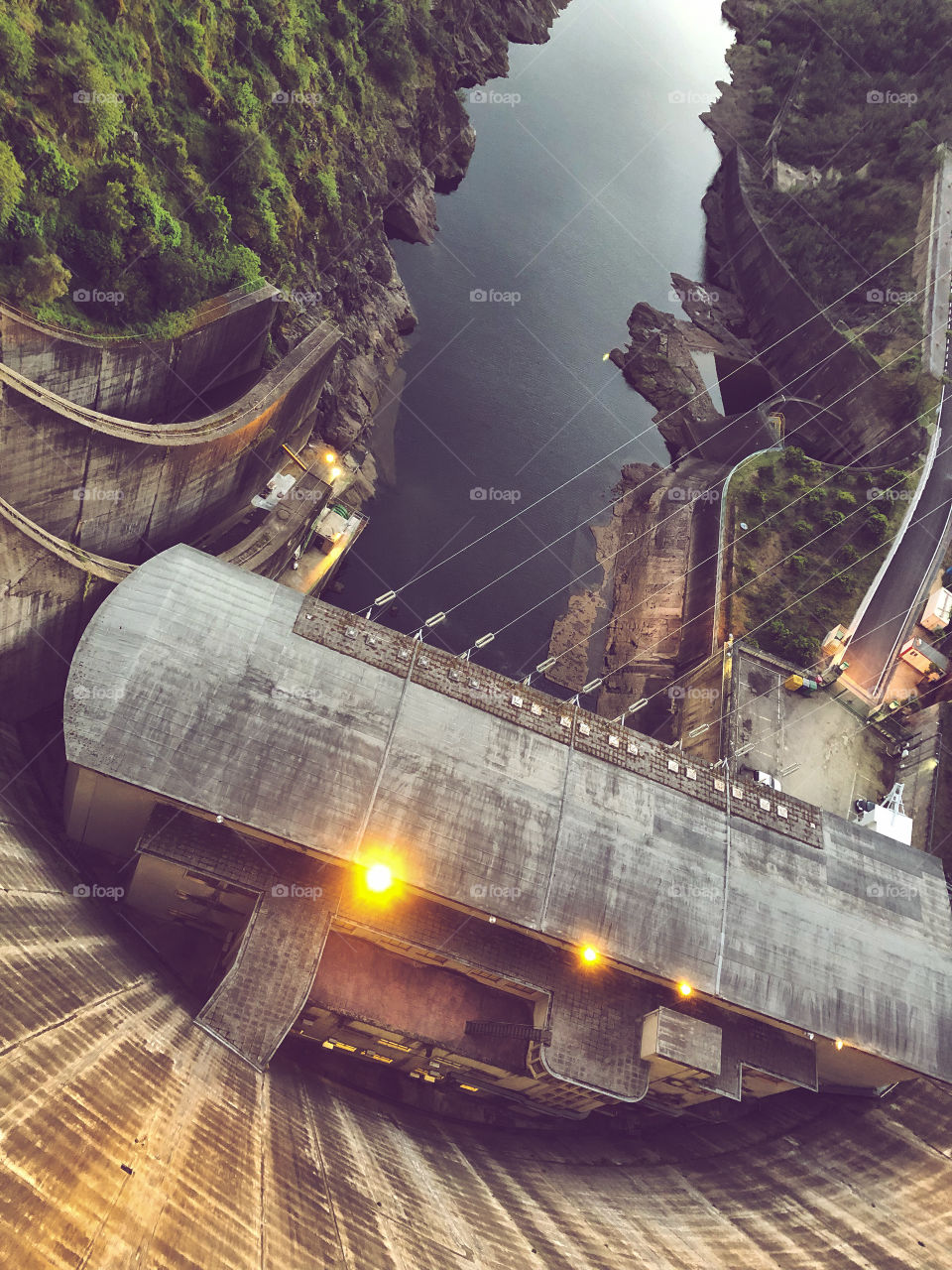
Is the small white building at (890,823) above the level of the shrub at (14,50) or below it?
below

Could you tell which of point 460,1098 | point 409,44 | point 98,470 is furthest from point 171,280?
point 409,44

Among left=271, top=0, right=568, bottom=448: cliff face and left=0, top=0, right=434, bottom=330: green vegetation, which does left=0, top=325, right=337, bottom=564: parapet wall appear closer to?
left=0, top=0, right=434, bottom=330: green vegetation

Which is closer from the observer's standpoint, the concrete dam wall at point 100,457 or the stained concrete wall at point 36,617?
the stained concrete wall at point 36,617

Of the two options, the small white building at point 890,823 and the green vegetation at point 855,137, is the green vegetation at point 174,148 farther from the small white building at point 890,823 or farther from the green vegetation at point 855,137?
the green vegetation at point 855,137

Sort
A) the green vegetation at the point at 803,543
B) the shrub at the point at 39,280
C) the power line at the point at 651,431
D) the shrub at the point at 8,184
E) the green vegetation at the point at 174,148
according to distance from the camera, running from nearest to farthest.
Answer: the shrub at the point at 8,184, the shrub at the point at 39,280, the green vegetation at the point at 174,148, the green vegetation at the point at 803,543, the power line at the point at 651,431

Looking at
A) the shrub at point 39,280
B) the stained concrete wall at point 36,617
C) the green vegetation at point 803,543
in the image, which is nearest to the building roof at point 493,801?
the stained concrete wall at point 36,617

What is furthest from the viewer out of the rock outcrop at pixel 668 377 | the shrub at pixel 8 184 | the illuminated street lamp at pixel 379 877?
the rock outcrop at pixel 668 377

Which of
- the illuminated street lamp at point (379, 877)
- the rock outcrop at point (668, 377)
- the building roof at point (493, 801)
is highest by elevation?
the rock outcrop at point (668, 377)

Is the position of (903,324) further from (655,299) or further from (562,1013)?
(562,1013)
